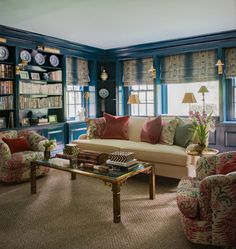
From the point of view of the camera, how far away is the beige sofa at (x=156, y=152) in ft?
12.8

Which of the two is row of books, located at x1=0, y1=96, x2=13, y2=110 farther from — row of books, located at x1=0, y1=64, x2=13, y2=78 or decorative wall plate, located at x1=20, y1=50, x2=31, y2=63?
decorative wall plate, located at x1=20, y1=50, x2=31, y2=63

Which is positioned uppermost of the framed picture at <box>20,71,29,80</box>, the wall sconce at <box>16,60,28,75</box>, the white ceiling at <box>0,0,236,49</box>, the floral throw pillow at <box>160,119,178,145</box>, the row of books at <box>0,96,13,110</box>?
the white ceiling at <box>0,0,236,49</box>

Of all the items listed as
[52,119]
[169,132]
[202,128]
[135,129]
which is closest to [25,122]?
[52,119]

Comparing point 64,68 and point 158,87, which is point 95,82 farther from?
point 158,87

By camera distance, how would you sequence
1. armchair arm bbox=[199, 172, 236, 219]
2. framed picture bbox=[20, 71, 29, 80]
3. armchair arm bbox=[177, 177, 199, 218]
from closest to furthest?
armchair arm bbox=[199, 172, 236, 219], armchair arm bbox=[177, 177, 199, 218], framed picture bbox=[20, 71, 29, 80]

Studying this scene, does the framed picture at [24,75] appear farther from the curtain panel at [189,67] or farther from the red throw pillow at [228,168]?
the red throw pillow at [228,168]

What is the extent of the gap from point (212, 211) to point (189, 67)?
4409 mm

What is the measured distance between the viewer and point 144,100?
22.5 ft

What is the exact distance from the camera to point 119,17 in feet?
14.1

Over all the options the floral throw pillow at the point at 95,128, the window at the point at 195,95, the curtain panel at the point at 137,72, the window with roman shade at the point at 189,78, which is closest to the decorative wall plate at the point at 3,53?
the floral throw pillow at the point at 95,128

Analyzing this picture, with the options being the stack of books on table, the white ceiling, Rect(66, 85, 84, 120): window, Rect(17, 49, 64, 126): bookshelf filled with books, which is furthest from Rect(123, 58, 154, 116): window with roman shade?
the stack of books on table

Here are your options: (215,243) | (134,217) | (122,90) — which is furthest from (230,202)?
(122,90)

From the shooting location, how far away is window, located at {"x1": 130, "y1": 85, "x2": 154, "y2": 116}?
673 cm

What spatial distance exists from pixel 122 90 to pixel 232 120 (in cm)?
278
